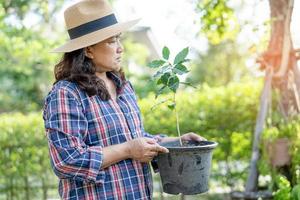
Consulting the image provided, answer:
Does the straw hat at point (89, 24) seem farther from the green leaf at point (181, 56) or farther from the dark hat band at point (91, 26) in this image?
the green leaf at point (181, 56)

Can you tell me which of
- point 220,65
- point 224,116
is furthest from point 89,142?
point 220,65

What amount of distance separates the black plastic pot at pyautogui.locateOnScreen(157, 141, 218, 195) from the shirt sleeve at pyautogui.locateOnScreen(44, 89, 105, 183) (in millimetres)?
241

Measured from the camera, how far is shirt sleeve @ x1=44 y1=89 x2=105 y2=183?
5.54 feet

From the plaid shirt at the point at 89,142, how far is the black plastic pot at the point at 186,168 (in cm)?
8

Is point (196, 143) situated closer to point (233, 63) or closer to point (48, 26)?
point (48, 26)

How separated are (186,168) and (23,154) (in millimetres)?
2804

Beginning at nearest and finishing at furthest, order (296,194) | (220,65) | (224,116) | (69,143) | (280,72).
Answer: (69,143), (296,194), (280,72), (224,116), (220,65)

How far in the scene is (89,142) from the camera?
5.83 feet

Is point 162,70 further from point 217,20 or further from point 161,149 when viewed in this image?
point 217,20

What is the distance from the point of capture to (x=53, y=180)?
14.9 ft

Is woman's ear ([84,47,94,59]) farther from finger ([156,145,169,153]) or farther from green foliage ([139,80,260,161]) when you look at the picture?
green foliage ([139,80,260,161])

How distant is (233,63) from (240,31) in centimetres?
1069

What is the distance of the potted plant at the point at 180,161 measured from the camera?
5.99ft

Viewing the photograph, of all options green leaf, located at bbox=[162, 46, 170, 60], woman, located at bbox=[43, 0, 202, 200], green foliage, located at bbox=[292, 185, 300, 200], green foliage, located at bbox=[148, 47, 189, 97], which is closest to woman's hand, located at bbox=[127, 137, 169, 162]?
woman, located at bbox=[43, 0, 202, 200]
